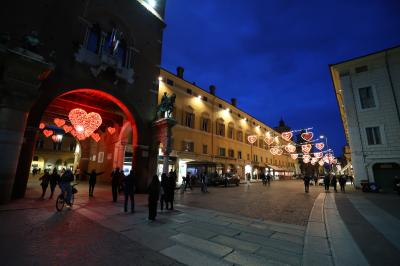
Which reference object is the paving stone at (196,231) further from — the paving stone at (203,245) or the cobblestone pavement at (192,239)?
the paving stone at (203,245)

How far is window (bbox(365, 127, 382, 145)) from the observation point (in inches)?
775

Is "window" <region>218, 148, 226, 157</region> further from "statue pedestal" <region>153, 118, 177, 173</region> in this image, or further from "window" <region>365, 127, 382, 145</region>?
"window" <region>365, 127, 382, 145</region>

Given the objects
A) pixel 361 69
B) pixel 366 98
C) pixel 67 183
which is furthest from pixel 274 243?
pixel 361 69

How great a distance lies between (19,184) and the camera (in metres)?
9.94

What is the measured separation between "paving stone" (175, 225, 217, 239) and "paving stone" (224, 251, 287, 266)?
130cm

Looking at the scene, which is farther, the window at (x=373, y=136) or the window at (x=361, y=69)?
the window at (x=361, y=69)

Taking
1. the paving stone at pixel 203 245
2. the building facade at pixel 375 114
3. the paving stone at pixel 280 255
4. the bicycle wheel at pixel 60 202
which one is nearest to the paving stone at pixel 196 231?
the paving stone at pixel 203 245

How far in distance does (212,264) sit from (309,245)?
2.72 m

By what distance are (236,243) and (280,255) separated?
109 cm

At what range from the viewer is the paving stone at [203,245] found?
4367 millimetres

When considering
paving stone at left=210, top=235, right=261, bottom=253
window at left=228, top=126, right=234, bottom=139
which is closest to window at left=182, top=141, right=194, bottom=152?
window at left=228, top=126, right=234, bottom=139

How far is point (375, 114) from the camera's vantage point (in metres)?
20.1

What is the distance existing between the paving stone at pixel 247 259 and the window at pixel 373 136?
2294 cm

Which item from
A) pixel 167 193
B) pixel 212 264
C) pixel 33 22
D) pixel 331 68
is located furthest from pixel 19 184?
pixel 331 68
